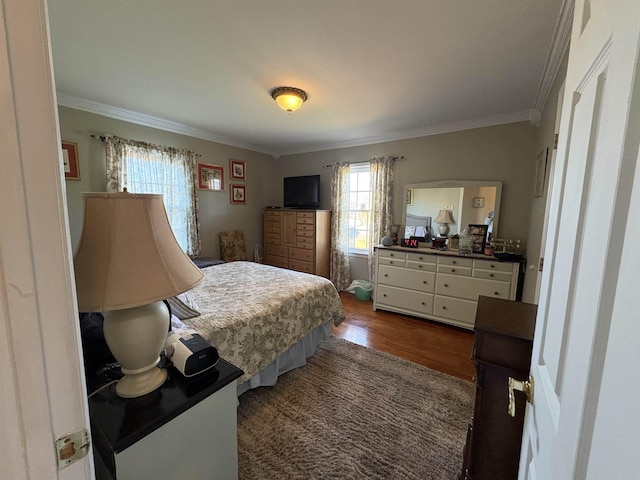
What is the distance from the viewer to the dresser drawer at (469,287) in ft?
9.16

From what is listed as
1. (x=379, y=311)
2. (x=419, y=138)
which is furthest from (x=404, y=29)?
(x=379, y=311)

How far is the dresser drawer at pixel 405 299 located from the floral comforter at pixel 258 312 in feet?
3.72

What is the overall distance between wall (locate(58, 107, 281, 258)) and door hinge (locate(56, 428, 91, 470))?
220 cm

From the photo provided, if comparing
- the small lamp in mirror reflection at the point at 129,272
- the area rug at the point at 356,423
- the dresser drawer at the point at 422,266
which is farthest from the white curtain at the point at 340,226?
the small lamp in mirror reflection at the point at 129,272

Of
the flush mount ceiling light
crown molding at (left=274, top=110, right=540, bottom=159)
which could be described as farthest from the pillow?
crown molding at (left=274, top=110, right=540, bottom=159)

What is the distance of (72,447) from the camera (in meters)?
0.51

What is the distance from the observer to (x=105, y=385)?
0.91m

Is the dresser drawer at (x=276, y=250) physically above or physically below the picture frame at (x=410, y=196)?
below

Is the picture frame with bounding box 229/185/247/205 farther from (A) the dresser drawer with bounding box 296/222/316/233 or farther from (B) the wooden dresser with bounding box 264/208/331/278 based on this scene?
(A) the dresser drawer with bounding box 296/222/316/233

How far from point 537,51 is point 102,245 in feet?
9.10

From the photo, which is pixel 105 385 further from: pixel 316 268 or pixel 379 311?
pixel 316 268

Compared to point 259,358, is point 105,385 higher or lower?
higher

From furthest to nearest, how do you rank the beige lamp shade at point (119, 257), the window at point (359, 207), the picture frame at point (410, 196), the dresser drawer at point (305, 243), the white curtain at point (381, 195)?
1. the dresser drawer at point (305, 243)
2. the window at point (359, 207)
3. the white curtain at point (381, 195)
4. the picture frame at point (410, 196)
5. the beige lamp shade at point (119, 257)

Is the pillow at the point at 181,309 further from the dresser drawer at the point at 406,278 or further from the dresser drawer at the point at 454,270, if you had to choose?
the dresser drawer at the point at 454,270
